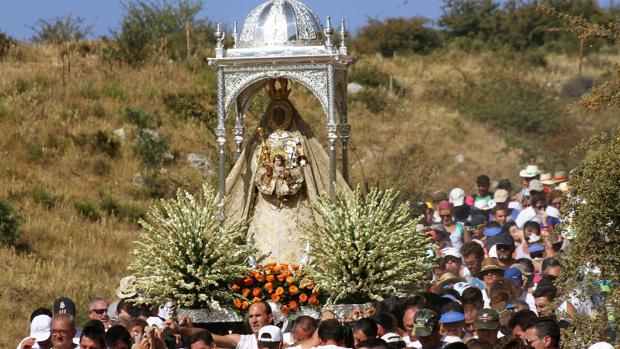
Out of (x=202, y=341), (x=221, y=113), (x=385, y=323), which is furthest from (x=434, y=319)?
(x=221, y=113)

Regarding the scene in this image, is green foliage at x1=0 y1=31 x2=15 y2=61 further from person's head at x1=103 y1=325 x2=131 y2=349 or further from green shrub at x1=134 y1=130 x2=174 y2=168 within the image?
person's head at x1=103 y1=325 x2=131 y2=349

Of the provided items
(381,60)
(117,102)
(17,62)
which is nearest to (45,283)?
(117,102)

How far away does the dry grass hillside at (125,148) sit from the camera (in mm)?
22328

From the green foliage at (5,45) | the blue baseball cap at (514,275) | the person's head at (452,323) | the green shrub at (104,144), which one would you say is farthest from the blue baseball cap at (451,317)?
the green foliage at (5,45)

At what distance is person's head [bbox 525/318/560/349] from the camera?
1074 centimetres

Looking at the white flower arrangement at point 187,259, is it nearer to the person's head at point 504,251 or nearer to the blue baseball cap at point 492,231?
the person's head at point 504,251

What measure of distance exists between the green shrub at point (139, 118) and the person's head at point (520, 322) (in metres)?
18.9

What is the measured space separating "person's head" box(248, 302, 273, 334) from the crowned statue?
7.75ft

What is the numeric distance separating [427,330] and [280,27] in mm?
4724

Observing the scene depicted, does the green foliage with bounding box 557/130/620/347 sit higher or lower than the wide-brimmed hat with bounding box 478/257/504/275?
higher

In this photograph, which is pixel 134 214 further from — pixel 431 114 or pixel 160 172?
pixel 431 114

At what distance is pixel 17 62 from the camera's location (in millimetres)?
33938

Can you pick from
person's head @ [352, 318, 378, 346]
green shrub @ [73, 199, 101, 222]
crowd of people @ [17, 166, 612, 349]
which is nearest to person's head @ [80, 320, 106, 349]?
crowd of people @ [17, 166, 612, 349]

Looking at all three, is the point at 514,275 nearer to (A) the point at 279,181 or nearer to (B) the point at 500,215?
Answer: (A) the point at 279,181
